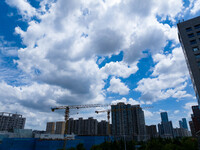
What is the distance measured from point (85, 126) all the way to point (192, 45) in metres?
161

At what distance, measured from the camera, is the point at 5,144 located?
6731cm

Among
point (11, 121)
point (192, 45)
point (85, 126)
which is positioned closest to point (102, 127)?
point (85, 126)

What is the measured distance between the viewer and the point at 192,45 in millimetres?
45281

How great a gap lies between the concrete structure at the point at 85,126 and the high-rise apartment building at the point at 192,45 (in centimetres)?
14980

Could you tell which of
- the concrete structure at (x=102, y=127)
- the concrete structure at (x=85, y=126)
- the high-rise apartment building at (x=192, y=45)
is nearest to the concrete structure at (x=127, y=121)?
the concrete structure at (x=85, y=126)

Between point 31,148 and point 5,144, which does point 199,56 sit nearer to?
point 31,148

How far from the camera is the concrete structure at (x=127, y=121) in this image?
14625 centimetres

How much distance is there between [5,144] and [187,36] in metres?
95.1

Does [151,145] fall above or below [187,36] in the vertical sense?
below

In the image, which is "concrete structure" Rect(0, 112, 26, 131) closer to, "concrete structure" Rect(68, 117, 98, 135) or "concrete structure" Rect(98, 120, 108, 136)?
"concrete structure" Rect(68, 117, 98, 135)

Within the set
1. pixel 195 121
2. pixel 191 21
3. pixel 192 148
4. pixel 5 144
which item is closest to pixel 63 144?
pixel 5 144

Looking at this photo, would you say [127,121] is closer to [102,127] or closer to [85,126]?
[102,127]

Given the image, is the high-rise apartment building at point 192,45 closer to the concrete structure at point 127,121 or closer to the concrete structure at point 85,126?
the concrete structure at point 127,121

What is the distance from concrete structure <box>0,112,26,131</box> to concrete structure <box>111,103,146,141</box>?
444 feet
